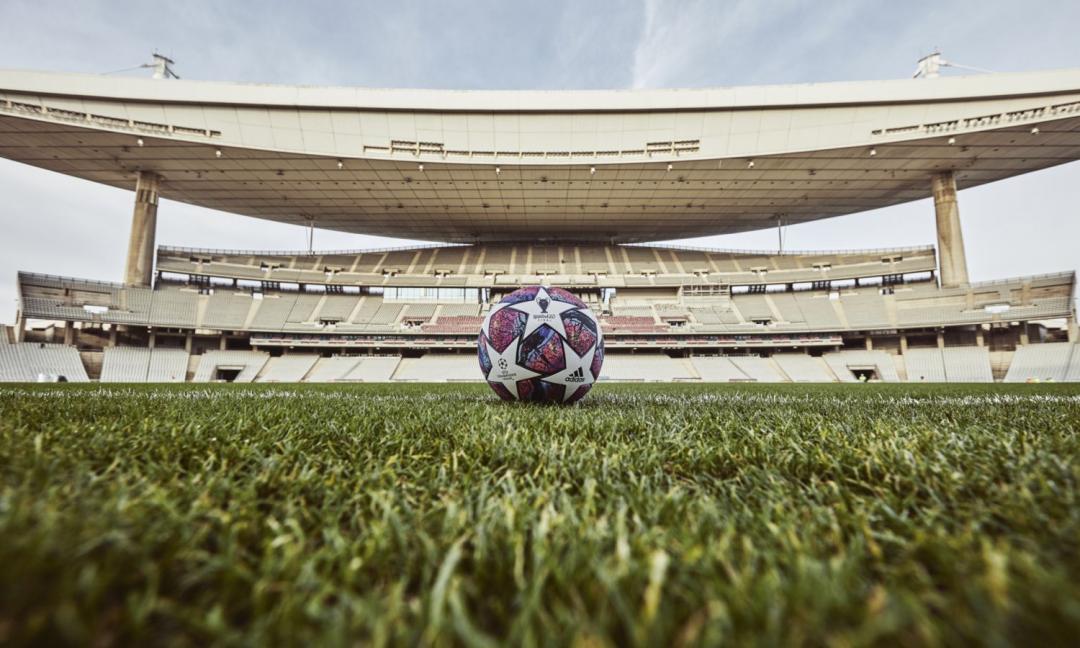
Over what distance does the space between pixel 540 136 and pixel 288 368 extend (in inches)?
944

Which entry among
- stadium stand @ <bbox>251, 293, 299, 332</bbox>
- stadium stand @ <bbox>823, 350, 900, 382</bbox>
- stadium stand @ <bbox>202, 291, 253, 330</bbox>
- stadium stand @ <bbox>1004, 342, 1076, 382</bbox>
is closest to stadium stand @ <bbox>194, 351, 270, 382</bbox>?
stadium stand @ <bbox>202, 291, 253, 330</bbox>

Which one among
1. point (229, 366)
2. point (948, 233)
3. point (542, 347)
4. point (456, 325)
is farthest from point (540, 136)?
point (948, 233)

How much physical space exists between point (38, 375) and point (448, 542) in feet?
123

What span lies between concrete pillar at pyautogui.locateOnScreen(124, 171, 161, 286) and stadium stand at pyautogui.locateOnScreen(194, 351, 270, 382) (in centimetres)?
681

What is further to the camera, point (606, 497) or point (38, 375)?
point (38, 375)

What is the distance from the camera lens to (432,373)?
99.1ft

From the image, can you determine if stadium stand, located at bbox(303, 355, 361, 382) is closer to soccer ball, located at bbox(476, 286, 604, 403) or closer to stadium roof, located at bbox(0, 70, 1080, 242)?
stadium roof, located at bbox(0, 70, 1080, 242)

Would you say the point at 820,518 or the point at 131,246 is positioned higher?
the point at 131,246

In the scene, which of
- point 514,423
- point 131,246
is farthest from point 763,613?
point 131,246

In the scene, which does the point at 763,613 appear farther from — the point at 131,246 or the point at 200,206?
the point at 200,206

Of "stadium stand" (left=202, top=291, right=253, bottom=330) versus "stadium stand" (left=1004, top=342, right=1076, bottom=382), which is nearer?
"stadium stand" (left=1004, top=342, right=1076, bottom=382)

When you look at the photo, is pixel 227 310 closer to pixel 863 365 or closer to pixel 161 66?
pixel 161 66

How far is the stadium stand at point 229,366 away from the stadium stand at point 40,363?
5.85 metres

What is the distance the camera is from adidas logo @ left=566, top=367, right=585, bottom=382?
184 inches
